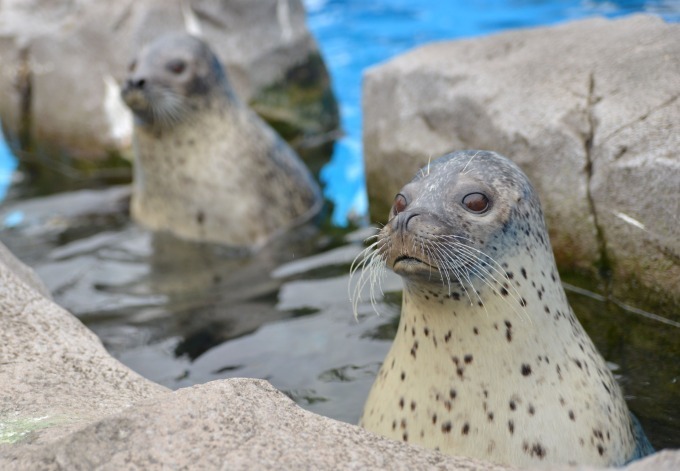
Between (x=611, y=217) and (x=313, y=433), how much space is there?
7.58ft

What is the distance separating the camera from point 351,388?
156 inches

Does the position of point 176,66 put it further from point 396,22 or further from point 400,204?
point 396,22

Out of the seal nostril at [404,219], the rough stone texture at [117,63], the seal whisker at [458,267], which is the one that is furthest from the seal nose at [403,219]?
the rough stone texture at [117,63]

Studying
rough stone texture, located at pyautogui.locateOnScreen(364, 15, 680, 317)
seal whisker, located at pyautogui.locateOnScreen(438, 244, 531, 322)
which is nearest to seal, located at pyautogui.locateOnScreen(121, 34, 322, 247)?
rough stone texture, located at pyautogui.locateOnScreen(364, 15, 680, 317)

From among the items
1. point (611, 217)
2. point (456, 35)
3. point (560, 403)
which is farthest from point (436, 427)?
point (456, 35)

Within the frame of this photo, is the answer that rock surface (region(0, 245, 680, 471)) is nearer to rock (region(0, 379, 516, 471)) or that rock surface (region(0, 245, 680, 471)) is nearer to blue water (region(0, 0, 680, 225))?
rock (region(0, 379, 516, 471))

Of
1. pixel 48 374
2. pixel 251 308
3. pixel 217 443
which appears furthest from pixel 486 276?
pixel 251 308

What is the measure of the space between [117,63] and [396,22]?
186 inches

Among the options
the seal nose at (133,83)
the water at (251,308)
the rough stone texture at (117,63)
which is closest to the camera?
the water at (251,308)

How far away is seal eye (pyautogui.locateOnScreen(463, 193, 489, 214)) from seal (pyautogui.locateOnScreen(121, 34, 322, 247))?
3117mm

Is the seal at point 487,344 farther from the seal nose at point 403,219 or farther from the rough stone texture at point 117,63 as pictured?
the rough stone texture at point 117,63

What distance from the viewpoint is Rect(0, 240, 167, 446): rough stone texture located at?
8.50 feet

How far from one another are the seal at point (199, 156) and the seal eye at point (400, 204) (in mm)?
2949

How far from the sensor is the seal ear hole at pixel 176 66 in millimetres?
6160
